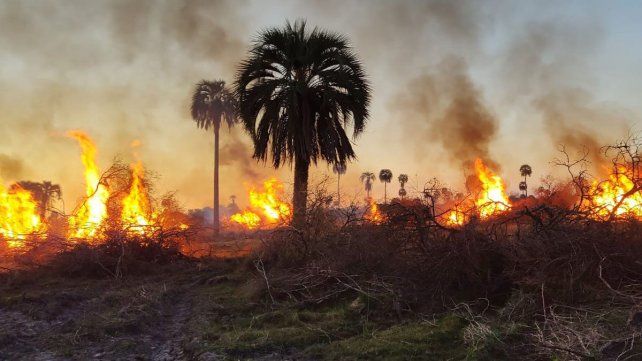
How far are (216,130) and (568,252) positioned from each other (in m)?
30.9

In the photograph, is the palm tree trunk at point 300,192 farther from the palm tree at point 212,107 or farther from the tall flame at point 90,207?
the palm tree at point 212,107

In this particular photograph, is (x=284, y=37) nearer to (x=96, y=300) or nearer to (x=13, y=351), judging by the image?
(x=96, y=300)

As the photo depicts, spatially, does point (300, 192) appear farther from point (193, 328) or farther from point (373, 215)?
point (193, 328)

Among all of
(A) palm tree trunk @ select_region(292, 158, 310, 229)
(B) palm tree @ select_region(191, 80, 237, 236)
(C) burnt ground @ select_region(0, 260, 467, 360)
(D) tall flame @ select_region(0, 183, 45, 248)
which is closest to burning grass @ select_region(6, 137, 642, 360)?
(C) burnt ground @ select_region(0, 260, 467, 360)

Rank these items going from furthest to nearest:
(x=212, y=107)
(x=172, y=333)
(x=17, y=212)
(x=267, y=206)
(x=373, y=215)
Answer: (x=212, y=107), (x=267, y=206), (x=17, y=212), (x=373, y=215), (x=172, y=333)

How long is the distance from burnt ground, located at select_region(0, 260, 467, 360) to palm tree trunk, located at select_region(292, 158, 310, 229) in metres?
2.78

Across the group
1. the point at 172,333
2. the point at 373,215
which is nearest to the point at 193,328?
the point at 172,333

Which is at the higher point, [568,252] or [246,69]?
[246,69]

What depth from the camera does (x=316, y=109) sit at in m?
15.3

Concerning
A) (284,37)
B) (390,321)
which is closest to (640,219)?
(390,321)

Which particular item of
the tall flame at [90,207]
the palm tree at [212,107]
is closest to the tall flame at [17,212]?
the tall flame at [90,207]

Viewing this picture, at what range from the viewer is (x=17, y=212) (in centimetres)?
1482

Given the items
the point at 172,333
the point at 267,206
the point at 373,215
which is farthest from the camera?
the point at 267,206

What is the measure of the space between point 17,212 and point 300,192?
9802mm
